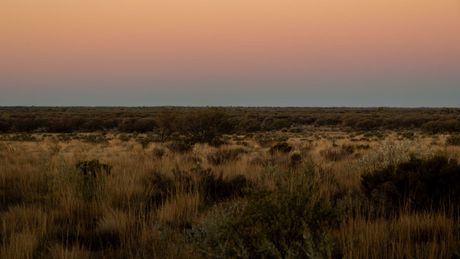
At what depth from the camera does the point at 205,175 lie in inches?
315

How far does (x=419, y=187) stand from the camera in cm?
596

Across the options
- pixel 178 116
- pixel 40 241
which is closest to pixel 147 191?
pixel 40 241

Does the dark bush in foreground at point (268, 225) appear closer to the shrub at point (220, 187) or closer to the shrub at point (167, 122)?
the shrub at point (220, 187)

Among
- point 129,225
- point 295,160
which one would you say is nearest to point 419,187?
point 129,225

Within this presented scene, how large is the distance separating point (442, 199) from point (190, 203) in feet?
9.87

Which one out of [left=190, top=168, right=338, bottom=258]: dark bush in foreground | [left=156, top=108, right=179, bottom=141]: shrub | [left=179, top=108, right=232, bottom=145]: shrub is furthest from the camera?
[left=156, top=108, right=179, bottom=141]: shrub

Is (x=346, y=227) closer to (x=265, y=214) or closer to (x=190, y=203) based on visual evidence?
(x=265, y=214)

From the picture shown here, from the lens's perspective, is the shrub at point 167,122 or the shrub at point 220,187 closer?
the shrub at point 220,187

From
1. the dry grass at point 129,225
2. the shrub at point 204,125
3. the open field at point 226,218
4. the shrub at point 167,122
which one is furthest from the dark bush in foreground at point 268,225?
the shrub at point 167,122

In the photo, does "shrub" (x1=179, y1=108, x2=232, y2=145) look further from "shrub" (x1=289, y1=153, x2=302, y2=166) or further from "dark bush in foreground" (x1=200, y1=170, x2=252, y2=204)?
"dark bush in foreground" (x1=200, y1=170, x2=252, y2=204)

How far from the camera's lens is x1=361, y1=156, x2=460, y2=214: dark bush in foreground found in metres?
5.82

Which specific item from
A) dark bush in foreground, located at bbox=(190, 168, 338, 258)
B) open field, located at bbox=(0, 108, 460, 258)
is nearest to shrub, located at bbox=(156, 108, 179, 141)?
open field, located at bbox=(0, 108, 460, 258)

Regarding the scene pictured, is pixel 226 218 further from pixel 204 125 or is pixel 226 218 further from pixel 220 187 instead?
pixel 204 125

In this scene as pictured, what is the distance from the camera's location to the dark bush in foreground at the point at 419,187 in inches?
229
